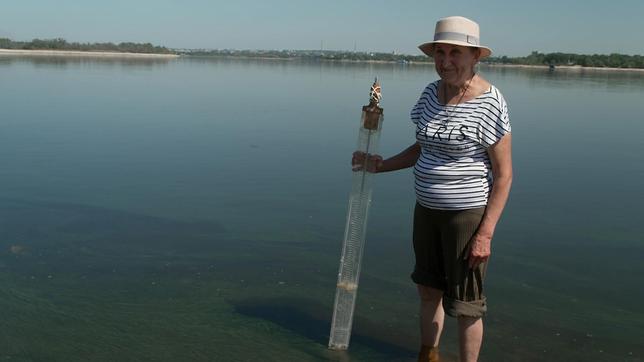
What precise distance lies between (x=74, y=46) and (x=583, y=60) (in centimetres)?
9446

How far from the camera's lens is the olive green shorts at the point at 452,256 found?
113 inches

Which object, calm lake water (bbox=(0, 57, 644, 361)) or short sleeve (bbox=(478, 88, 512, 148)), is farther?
calm lake water (bbox=(0, 57, 644, 361))

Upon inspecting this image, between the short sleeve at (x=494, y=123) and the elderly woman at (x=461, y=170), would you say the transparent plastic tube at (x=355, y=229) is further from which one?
the short sleeve at (x=494, y=123)

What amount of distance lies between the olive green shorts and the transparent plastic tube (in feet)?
1.34

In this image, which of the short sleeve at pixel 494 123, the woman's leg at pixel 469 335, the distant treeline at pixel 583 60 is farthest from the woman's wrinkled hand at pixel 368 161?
the distant treeline at pixel 583 60

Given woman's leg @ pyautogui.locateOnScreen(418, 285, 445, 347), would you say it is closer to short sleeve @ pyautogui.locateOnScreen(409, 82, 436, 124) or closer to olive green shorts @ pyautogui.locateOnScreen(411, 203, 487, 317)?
olive green shorts @ pyautogui.locateOnScreen(411, 203, 487, 317)

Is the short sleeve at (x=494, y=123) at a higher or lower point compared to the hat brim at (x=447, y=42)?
lower

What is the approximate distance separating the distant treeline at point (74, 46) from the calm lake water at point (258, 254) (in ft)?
360

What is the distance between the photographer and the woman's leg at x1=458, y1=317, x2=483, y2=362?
3033 millimetres

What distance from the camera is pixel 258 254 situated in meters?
5.32

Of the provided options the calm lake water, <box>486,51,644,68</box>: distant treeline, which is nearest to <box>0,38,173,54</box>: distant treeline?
<box>486,51,644,68</box>: distant treeline

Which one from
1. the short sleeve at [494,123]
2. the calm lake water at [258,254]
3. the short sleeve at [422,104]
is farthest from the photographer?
the calm lake water at [258,254]

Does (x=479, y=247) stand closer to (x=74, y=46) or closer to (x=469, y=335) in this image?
(x=469, y=335)

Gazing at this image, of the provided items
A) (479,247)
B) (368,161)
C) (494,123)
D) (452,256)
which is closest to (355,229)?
(368,161)
